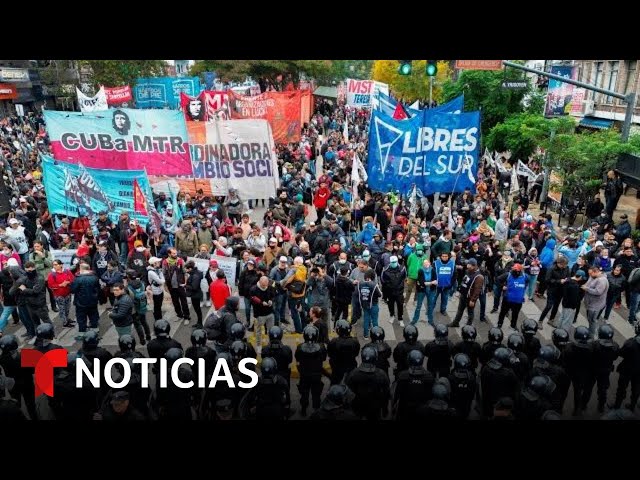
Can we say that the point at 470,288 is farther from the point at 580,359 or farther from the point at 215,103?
the point at 215,103

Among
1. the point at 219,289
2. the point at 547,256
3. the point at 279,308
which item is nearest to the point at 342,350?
the point at 219,289

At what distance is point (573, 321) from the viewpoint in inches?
346

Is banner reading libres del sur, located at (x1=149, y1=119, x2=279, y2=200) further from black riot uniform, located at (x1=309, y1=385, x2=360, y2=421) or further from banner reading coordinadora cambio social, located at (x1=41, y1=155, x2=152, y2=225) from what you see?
black riot uniform, located at (x1=309, y1=385, x2=360, y2=421)

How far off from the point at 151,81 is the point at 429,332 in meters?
27.2

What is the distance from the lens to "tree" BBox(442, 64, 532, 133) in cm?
2186

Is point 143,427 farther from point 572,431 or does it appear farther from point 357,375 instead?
point 572,431

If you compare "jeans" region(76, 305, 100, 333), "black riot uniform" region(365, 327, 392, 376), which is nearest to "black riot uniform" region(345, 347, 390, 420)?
"black riot uniform" region(365, 327, 392, 376)

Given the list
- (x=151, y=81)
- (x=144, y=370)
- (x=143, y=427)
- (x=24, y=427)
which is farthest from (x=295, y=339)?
(x=151, y=81)

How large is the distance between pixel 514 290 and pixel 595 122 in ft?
80.4

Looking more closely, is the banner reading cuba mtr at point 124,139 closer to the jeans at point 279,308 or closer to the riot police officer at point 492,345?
the jeans at point 279,308

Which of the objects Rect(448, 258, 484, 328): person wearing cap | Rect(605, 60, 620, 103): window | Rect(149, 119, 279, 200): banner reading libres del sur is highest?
Rect(605, 60, 620, 103): window

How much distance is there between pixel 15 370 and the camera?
20.4 ft

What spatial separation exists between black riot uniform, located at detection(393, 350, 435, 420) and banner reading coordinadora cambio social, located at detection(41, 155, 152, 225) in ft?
22.9
